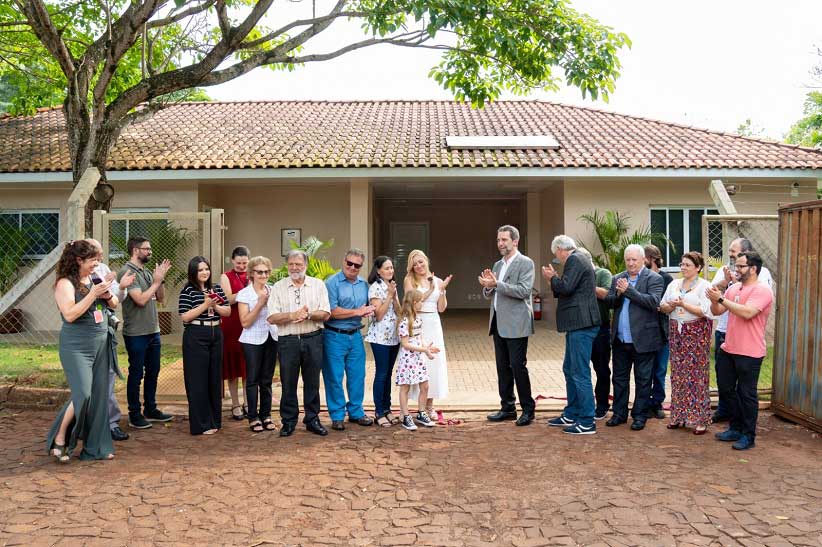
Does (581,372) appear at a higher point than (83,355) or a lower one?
lower

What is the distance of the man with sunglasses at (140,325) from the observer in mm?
6438

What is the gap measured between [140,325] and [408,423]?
8.69ft

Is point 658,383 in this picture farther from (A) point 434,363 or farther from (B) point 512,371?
(A) point 434,363

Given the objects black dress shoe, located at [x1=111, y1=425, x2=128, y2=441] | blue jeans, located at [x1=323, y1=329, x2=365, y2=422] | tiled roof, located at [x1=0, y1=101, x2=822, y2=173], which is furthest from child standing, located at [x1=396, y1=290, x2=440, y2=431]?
tiled roof, located at [x1=0, y1=101, x2=822, y2=173]

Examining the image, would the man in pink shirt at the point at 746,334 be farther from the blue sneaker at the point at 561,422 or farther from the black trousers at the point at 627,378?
the blue sneaker at the point at 561,422

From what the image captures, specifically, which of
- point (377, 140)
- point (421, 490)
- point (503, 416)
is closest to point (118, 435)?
point (421, 490)

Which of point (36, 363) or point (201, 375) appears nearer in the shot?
point (201, 375)

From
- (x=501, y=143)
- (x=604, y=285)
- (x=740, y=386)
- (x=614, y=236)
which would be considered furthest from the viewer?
(x=501, y=143)

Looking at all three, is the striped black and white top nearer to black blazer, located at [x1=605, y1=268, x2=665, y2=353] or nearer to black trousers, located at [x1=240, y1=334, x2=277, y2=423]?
black trousers, located at [x1=240, y1=334, x2=277, y2=423]

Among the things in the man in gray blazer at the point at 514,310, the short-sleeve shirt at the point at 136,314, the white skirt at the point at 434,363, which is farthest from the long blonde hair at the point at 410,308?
the short-sleeve shirt at the point at 136,314

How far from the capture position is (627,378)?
6.55 m

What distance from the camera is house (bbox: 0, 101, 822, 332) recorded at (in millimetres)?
13078

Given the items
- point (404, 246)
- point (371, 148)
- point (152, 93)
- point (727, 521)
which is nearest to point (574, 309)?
point (727, 521)

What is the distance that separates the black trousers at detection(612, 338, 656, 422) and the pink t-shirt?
2.46 ft
